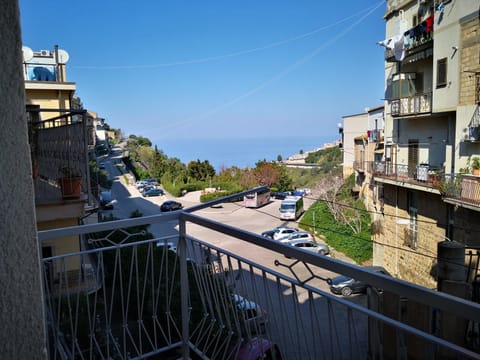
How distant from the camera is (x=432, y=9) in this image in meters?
12.7

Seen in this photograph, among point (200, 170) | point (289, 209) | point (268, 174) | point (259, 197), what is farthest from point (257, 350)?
point (200, 170)

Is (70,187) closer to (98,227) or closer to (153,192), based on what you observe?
(98,227)

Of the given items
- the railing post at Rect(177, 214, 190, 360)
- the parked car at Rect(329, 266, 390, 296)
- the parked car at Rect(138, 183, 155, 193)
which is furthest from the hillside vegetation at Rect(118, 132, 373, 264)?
the railing post at Rect(177, 214, 190, 360)

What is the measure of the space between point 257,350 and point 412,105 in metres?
13.4

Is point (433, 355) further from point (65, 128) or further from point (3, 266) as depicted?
point (65, 128)

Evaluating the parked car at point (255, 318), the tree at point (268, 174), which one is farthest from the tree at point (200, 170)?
the parked car at point (255, 318)

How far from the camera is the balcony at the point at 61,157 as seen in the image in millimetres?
5070

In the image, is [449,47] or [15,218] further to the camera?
[449,47]

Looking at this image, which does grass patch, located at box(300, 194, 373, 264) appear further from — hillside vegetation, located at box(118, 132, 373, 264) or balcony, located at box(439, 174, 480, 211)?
balcony, located at box(439, 174, 480, 211)

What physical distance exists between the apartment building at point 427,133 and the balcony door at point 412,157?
1.4 inches

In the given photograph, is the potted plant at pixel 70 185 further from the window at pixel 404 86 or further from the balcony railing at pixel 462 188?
the window at pixel 404 86

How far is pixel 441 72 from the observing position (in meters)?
12.0

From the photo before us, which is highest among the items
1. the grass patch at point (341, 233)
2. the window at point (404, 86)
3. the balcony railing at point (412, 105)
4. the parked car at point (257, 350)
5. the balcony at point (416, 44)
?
the balcony at point (416, 44)

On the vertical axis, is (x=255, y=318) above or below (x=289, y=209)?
above
